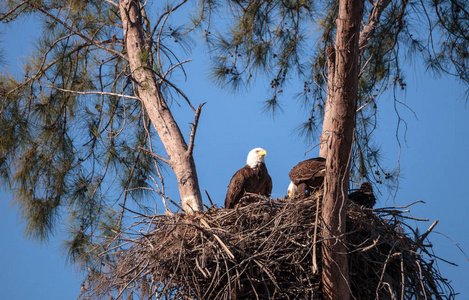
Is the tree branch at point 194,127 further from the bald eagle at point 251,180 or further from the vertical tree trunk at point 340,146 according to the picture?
the vertical tree trunk at point 340,146

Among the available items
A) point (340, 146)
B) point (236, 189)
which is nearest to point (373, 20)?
point (236, 189)

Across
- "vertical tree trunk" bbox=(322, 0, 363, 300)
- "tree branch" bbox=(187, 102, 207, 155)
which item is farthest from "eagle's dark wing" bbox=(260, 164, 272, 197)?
"vertical tree trunk" bbox=(322, 0, 363, 300)

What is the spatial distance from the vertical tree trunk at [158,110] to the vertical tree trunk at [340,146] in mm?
1181

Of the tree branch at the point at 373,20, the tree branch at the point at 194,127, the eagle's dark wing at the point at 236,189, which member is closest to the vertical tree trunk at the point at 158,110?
the tree branch at the point at 194,127

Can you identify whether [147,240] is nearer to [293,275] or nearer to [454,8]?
[293,275]

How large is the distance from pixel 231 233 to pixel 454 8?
278cm

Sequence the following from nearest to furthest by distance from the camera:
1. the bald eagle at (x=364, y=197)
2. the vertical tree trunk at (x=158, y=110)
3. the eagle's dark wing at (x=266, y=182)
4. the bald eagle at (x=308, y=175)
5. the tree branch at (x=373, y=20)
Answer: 1. the bald eagle at (x=308, y=175)
2. the bald eagle at (x=364, y=197)
3. the vertical tree trunk at (x=158, y=110)
4. the eagle's dark wing at (x=266, y=182)
5. the tree branch at (x=373, y=20)

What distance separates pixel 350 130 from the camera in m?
3.41

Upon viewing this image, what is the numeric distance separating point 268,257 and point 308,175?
0.86 meters

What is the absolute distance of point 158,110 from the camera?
15.6ft

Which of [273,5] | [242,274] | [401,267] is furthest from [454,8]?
[242,274]

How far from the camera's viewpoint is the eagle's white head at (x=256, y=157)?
4.69 metres

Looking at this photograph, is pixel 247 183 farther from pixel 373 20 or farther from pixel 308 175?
pixel 373 20

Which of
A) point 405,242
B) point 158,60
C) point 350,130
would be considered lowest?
point 405,242
